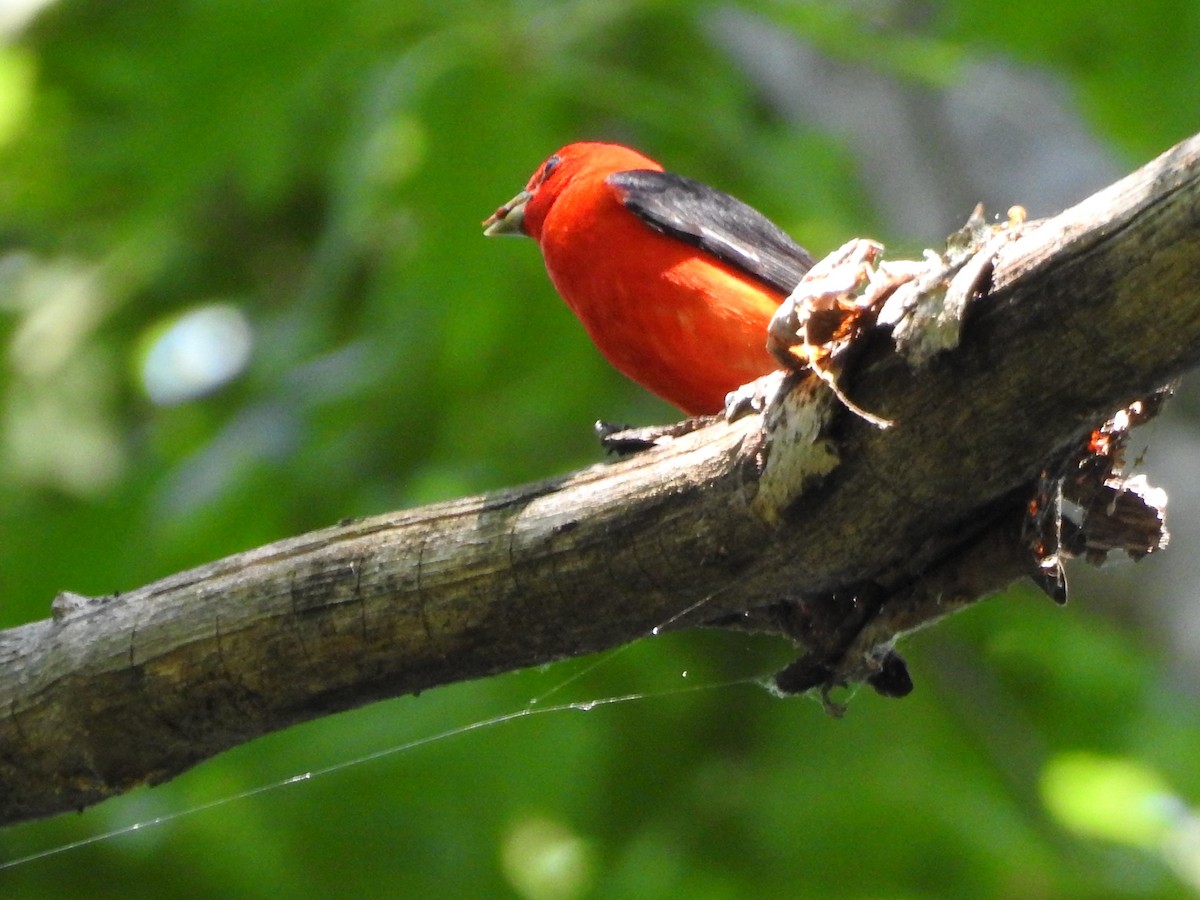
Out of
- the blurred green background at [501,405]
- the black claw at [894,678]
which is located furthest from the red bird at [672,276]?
the black claw at [894,678]

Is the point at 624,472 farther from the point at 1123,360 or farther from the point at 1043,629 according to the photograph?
the point at 1043,629

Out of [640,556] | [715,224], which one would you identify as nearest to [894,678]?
[640,556]

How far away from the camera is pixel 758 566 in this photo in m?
2.83

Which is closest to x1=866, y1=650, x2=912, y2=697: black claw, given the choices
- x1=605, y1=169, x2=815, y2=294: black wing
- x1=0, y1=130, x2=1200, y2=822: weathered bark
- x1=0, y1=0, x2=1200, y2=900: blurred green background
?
x1=0, y1=130, x2=1200, y2=822: weathered bark

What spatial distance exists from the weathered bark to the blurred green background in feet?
5.83

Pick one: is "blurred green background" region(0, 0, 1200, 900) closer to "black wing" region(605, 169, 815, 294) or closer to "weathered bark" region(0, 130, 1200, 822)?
"black wing" region(605, 169, 815, 294)

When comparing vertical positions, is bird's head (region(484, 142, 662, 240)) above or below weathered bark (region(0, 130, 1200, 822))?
above

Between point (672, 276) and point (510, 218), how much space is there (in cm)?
99

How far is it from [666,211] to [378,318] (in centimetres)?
179

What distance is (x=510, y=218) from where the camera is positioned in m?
5.23

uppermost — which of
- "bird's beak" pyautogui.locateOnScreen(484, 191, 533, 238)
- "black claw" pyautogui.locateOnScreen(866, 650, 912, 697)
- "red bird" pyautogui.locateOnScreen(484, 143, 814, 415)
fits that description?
"bird's beak" pyautogui.locateOnScreen(484, 191, 533, 238)

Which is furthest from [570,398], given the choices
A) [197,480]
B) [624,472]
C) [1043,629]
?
[624,472]

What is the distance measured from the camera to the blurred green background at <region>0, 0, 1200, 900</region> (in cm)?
508

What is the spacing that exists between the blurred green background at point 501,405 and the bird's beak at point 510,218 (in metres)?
0.07
